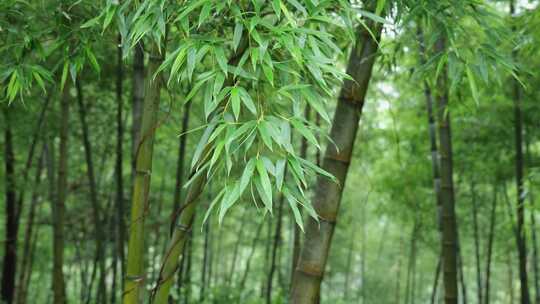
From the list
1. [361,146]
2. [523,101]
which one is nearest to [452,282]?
[523,101]

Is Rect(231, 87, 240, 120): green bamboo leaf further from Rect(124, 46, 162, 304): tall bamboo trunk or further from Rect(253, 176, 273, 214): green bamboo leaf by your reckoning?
Rect(124, 46, 162, 304): tall bamboo trunk

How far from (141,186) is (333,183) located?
0.71 meters

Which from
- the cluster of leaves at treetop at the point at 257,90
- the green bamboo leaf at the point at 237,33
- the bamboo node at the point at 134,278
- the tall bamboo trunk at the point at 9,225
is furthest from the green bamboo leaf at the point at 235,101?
the tall bamboo trunk at the point at 9,225

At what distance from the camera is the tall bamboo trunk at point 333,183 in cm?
207

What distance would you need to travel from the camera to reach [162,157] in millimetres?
7684

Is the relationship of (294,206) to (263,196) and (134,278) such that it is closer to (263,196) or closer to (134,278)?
(263,196)

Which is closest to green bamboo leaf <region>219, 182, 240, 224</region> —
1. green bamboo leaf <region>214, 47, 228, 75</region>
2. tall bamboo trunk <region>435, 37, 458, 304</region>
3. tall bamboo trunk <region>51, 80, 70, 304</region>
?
green bamboo leaf <region>214, 47, 228, 75</region>

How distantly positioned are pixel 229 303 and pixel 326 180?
419 centimetres

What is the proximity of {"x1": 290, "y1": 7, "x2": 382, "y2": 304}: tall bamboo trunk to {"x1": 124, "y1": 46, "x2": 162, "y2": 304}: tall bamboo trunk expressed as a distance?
0.58 meters

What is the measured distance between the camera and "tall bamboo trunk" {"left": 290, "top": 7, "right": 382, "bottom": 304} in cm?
207

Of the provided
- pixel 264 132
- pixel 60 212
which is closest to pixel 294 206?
pixel 264 132

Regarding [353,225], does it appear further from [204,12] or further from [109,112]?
[204,12]

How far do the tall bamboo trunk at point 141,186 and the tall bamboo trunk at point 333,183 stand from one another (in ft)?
1.90

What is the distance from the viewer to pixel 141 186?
6.13 feet
